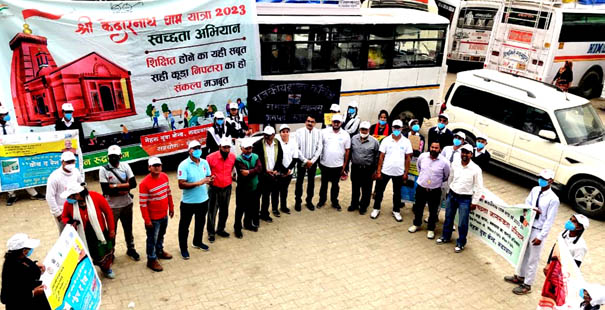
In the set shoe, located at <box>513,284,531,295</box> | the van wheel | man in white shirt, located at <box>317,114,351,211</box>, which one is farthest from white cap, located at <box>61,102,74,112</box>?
the van wheel

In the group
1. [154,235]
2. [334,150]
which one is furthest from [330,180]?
[154,235]

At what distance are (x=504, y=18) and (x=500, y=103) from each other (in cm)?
704

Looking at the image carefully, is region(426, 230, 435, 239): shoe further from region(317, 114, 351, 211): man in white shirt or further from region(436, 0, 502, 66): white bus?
region(436, 0, 502, 66): white bus

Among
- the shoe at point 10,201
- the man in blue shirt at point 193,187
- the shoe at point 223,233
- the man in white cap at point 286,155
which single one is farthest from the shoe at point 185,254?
the shoe at point 10,201

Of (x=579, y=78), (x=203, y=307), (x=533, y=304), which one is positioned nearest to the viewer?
(x=203, y=307)

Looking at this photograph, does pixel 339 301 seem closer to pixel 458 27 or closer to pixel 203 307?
pixel 203 307

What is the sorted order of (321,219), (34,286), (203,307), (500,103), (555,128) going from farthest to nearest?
(500,103), (555,128), (321,219), (203,307), (34,286)

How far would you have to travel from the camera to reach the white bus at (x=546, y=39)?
15359 millimetres

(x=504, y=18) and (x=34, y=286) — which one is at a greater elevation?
(x=504, y=18)

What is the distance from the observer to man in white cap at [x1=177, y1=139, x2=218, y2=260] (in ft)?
21.6

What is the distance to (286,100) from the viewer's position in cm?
962

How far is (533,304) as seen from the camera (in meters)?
6.54

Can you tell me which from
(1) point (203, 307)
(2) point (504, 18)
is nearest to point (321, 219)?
(1) point (203, 307)

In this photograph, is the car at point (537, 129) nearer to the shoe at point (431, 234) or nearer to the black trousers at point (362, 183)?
the shoe at point (431, 234)
